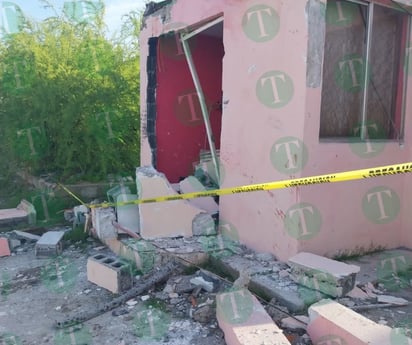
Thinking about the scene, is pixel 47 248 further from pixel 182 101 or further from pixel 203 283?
pixel 182 101

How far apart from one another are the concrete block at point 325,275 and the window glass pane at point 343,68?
128 centimetres

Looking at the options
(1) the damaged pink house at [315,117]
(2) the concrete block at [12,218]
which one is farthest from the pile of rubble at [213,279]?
(2) the concrete block at [12,218]

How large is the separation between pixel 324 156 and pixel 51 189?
5.61 metres

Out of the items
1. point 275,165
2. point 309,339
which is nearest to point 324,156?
point 275,165

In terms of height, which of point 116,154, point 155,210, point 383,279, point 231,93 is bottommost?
point 383,279

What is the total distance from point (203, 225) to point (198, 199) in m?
0.47

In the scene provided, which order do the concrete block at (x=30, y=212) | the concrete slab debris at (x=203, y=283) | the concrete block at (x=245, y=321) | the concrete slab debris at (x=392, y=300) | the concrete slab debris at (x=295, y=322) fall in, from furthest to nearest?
1. the concrete block at (x=30, y=212)
2. the concrete slab debris at (x=203, y=283)
3. the concrete slab debris at (x=392, y=300)
4. the concrete slab debris at (x=295, y=322)
5. the concrete block at (x=245, y=321)

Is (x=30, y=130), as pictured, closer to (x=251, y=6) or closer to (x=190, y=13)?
(x=190, y=13)

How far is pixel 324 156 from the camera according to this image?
3.61 metres

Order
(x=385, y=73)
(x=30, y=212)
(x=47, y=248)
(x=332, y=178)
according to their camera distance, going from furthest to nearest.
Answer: (x=30, y=212), (x=47, y=248), (x=385, y=73), (x=332, y=178)

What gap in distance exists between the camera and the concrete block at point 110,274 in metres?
3.53

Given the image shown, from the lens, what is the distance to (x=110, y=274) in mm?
3584

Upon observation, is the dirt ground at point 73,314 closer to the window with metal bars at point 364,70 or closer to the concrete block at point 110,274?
the concrete block at point 110,274

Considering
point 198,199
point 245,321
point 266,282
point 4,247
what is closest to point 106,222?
point 198,199
